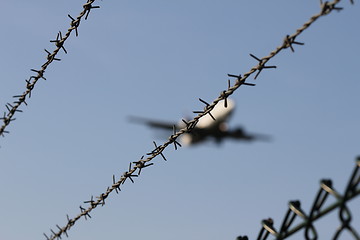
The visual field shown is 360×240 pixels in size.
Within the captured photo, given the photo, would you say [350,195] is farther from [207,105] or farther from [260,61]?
[207,105]

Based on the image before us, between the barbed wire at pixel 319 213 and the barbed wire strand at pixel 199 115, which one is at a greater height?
the barbed wire strand at pixel 199 115

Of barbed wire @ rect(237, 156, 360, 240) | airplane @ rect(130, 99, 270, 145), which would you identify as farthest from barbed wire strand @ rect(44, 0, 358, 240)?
airplane @ rect(130, 99, 270, 145)

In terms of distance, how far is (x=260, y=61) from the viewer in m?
2.57

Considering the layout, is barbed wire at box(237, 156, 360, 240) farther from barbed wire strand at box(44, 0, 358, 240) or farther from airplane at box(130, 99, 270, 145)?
airplane at box(130, 99, 270, 145)

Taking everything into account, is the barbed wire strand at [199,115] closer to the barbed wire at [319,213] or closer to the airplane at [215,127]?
the barbed wire at [319,213]

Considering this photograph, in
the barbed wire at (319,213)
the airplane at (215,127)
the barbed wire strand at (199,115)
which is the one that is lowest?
the barbed wire at (319,213)

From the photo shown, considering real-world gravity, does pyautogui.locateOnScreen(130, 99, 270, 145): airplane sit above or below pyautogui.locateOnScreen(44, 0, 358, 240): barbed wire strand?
above

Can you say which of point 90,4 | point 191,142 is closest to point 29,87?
point 90,4

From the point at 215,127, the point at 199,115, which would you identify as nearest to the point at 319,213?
the point at 199,115

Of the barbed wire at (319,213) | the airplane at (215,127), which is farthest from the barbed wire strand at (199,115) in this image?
the airplane at (215,127)

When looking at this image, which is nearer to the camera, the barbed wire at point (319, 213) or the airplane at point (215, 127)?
the barbed wire at point (319, 213)

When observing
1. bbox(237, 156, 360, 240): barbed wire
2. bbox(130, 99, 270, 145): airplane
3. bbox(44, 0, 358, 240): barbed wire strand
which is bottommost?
bbox(237, 156, 360, 240): barbed wire

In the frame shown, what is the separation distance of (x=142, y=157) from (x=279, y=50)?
154 cm

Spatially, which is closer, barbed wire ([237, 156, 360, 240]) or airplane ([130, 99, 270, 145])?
barbed wire ([237, 156, 360, 240])
